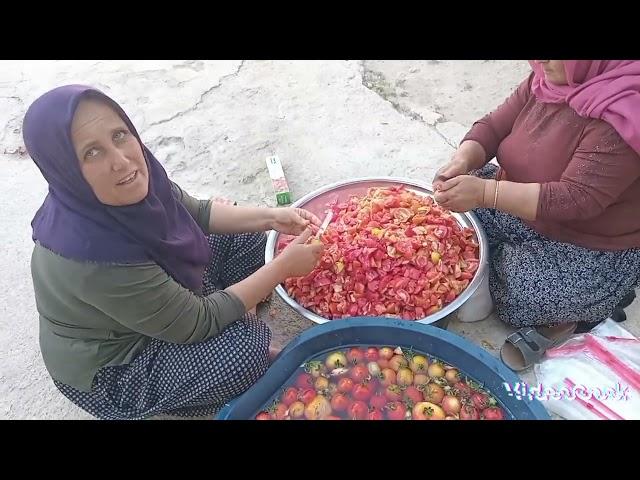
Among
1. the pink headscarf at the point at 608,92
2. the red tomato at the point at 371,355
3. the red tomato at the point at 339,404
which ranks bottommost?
the red tomato at the point at 339,404

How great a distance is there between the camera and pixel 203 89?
3.73 m

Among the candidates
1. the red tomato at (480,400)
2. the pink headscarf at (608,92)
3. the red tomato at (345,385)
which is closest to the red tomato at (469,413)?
the red tomato at (480,400)

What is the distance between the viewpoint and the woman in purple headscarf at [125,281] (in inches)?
59.3

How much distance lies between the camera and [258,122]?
3.43 meters

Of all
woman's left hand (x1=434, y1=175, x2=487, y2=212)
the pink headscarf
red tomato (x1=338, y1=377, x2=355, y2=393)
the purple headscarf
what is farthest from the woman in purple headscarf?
the pink headscarf

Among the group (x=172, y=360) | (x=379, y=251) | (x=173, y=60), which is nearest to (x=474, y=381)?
(x=379, y=251)

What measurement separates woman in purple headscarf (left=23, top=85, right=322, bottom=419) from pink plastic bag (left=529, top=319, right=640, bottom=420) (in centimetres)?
97

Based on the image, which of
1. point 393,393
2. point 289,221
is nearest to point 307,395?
point 393,393

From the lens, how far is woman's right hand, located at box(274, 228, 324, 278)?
1.94 m

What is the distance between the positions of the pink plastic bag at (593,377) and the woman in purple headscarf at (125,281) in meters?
0.97

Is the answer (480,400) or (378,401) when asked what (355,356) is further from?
(480,400)

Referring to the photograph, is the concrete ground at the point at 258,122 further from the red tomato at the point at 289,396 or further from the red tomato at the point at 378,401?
the red tomato at the point at 378,401

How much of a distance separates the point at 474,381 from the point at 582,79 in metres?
0.99

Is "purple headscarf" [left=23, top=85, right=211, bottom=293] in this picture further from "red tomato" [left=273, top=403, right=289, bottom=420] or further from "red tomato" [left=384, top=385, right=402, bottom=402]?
"red tomato" [left=384, top=385, right=402, bottom=402]
